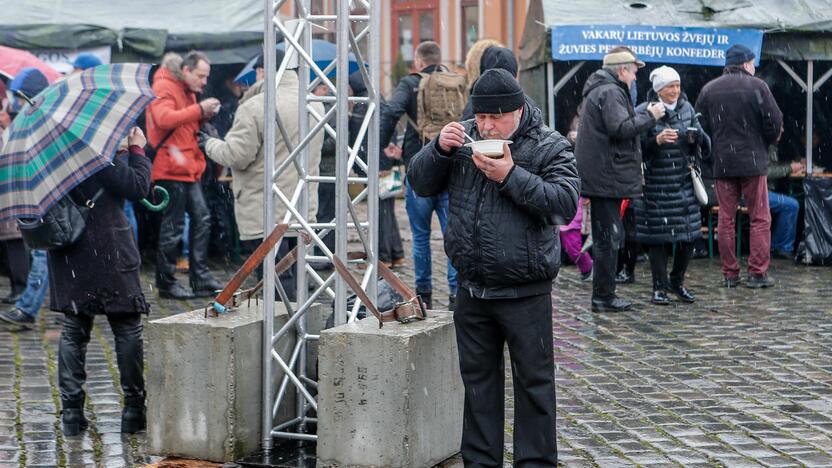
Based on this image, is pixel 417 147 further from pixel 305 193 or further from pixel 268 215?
pixel 268 215

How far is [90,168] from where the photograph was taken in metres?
5.98

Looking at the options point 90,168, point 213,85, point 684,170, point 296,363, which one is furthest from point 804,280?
point 90,168

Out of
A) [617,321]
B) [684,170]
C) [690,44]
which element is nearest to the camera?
[617,321]

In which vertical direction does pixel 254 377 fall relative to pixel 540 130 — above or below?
below

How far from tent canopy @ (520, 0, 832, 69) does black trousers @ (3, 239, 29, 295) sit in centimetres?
541

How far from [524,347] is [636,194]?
4.69 metres

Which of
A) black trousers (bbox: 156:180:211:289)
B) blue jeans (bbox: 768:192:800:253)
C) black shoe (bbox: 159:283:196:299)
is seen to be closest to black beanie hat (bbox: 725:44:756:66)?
blue jeans (bbox: 768:192:800:253)

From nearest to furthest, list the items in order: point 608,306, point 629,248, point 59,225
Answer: point 59,225 < point 608,306 < point 629,248

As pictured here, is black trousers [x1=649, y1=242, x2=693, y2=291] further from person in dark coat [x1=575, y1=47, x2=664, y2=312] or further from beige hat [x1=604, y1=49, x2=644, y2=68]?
beige hat [x1=604, y1=49, x2=644, y2=68]

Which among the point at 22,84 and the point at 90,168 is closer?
the point at 90,168

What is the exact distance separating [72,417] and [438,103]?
422cm

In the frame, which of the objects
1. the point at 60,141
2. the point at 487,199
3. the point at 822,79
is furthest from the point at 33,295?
the point at 822,79

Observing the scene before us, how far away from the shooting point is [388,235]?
1238cm

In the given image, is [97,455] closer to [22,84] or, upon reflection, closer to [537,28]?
[22,84]
